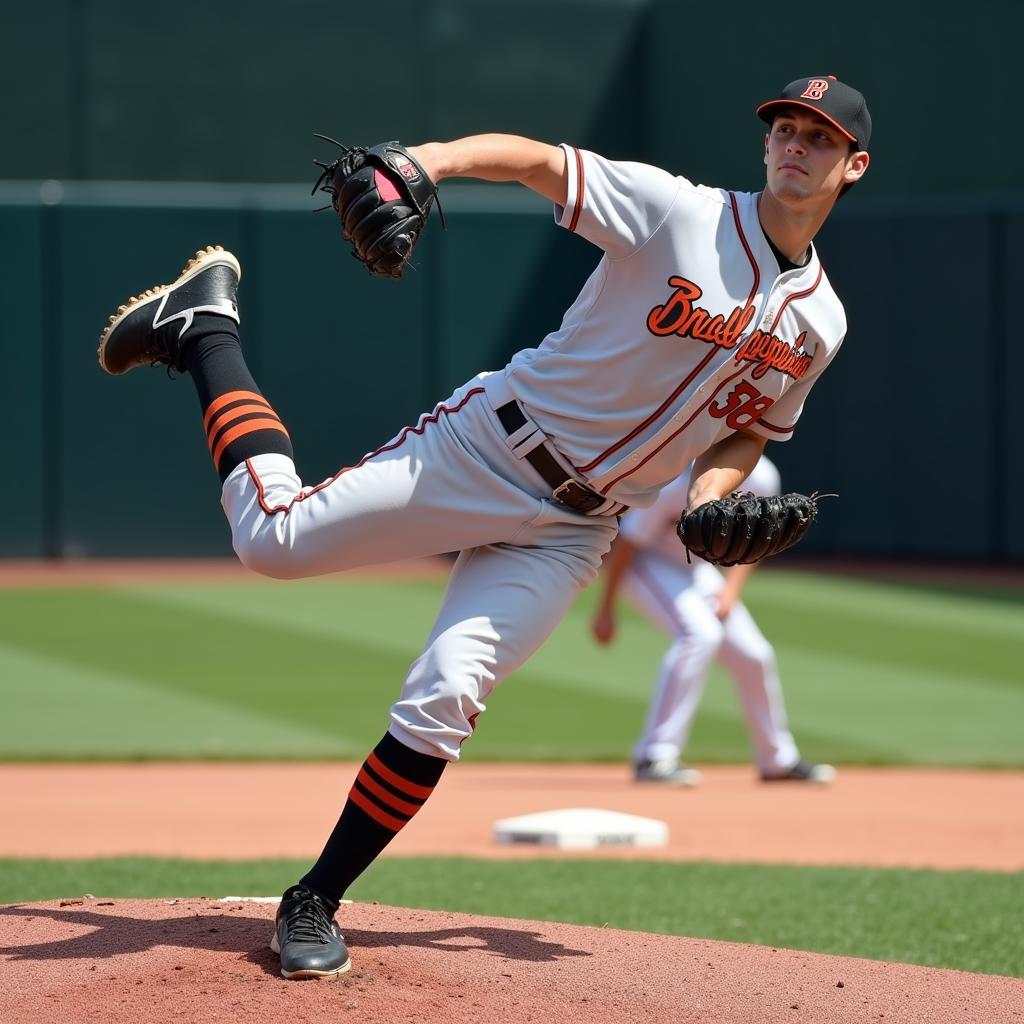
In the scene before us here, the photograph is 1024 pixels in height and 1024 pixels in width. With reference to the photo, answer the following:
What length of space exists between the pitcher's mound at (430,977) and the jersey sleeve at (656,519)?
11.3ft

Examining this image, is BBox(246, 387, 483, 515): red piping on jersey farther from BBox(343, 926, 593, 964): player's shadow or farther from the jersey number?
BBox(343, 926, 593, 964): player's shadow

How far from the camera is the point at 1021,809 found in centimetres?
751

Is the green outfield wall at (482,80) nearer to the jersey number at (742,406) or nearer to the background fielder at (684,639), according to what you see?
the background fielder at (684,639)

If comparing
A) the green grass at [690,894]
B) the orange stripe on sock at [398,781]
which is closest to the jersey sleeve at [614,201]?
the orange stripe on sock at [398,781]

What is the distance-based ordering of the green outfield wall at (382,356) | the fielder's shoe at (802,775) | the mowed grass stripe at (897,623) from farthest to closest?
the green outfield wall at (382,356) → the mowed grass stripe at (897,623) → the fielder's shoe at (802,775)

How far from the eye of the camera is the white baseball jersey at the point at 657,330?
12.5 feet

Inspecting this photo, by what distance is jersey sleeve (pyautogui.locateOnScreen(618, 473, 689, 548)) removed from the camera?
301 inches

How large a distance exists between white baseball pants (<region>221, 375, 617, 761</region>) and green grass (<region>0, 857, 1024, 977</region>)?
1.64 meters

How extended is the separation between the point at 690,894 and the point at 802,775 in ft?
6.88

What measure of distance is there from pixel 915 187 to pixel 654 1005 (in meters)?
13.6

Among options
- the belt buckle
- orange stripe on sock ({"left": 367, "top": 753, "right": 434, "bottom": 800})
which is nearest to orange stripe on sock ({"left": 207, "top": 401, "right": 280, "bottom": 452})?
the belt buckle

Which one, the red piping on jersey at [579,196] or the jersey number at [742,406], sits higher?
the red piping on jersey at [579,196]

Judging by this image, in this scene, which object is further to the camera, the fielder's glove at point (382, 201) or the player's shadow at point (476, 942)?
the player's shadow at point (476, 942)

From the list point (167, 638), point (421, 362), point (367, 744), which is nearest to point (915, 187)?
point (421, 362)
